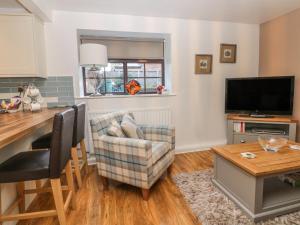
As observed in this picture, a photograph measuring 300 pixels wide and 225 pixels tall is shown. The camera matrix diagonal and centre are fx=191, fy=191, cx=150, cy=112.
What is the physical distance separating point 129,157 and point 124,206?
0.48m

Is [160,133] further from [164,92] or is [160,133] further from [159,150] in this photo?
[164,92]

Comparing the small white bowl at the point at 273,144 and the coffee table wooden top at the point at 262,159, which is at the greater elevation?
the small white bowl at the point at 273,144

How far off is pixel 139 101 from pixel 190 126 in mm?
1000

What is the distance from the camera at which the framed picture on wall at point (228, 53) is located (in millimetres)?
3262

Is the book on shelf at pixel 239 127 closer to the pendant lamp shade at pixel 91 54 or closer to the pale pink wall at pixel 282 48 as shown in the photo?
the pale pink wall at pixel 282 48

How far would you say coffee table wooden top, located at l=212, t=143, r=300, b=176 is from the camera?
1597 millimetres

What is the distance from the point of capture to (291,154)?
1.89 meters

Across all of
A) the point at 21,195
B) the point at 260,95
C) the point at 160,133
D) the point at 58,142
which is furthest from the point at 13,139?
the point at 260,95

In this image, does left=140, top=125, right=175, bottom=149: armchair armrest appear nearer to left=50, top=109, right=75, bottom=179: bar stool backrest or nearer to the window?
left=50, top=109, right=75, bottom=179: bar stool backrest

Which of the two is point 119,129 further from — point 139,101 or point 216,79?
point 216,79

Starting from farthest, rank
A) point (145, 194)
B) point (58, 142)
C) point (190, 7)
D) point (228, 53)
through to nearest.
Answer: point (228, 53)
point (190, 7)
point (145, 194)
point (58, 142)

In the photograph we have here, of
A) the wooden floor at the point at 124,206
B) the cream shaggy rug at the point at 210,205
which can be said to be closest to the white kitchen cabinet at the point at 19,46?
the wooden floor at the point at 124,206

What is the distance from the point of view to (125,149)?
73.8 inches

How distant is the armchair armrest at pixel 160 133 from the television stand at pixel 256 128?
122cm
